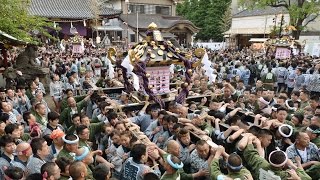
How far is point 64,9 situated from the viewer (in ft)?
106

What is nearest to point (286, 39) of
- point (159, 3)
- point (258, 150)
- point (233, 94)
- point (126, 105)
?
point (233, 94)

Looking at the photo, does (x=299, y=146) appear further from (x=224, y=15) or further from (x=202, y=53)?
(x=224, y=15)

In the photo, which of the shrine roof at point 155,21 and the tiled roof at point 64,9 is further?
the shrine roof at point 155,21

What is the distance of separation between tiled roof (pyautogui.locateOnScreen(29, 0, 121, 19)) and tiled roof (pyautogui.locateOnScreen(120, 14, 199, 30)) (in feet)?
5.17

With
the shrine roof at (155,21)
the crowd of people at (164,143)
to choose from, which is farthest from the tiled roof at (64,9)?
the crowd of people at (164,143)

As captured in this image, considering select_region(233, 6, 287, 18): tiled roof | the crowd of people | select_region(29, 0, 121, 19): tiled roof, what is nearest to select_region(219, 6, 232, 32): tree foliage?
select_region(233, 6, 287, 18): tiled roof

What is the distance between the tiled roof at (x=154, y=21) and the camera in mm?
32781

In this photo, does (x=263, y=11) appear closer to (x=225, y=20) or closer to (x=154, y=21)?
(x=225, y=20)

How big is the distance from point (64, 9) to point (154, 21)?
976 centimetres

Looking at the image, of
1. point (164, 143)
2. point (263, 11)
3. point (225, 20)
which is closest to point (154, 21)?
point (225, 20)

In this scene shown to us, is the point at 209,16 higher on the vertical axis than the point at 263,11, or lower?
lower

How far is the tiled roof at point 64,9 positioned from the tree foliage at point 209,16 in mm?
12907

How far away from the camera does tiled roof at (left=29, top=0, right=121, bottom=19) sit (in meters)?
30.7

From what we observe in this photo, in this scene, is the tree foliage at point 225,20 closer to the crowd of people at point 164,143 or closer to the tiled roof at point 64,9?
the tiled roof at point 64,9
